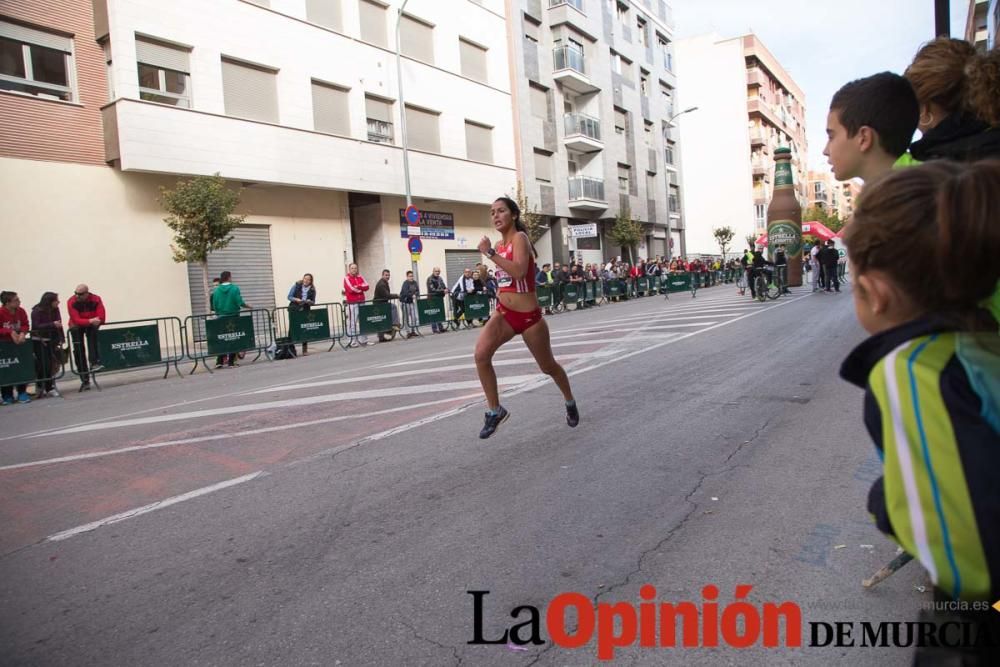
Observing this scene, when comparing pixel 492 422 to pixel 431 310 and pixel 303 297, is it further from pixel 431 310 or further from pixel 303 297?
pixel 431 310

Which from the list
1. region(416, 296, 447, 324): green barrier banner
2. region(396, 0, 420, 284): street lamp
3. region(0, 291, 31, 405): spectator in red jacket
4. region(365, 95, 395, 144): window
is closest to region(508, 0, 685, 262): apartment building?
region(365, 95, 395, 144): window

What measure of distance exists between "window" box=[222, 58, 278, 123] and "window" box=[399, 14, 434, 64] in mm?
6722

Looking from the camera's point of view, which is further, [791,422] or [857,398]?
[857,398]

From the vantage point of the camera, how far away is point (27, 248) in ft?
52.8

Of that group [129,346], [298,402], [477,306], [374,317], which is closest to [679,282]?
[477,306]

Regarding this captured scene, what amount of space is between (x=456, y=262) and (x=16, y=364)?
19.4 m

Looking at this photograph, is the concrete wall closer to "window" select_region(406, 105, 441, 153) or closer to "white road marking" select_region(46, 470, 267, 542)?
"window" select_region(406, 105, 441, 153)

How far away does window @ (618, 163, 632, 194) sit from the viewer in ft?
143

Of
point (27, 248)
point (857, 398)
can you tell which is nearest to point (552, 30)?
point (27, 248)

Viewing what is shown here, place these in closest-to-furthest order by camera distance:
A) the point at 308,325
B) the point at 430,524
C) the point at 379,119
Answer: the point at 430,524
the point at 308,325
the point at 379,119

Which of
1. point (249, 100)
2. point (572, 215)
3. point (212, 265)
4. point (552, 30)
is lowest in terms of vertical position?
point (212, 265)

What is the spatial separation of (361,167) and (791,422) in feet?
68.0

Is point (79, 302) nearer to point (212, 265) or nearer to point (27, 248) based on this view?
point (27, 248)

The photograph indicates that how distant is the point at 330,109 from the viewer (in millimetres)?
23797
